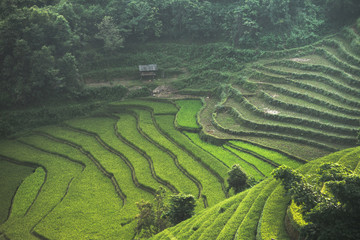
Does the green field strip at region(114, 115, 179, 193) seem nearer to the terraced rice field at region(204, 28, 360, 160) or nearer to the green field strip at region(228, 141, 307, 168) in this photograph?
the terraced rice field at region(204, 28, 360, 160)

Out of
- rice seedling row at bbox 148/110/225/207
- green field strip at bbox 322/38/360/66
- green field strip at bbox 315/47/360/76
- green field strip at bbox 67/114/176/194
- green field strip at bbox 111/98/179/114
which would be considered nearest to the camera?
rice seedling row at bbox 148/110/225/207

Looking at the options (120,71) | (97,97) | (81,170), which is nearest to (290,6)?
(120,71)

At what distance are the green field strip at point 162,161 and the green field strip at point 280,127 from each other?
21.3 feet

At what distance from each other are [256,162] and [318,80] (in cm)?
1054

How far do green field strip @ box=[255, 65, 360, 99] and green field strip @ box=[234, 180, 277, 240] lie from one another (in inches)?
528

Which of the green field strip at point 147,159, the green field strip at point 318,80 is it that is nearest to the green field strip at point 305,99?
the green field strip at point 318,80

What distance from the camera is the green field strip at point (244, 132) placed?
21.5 meters

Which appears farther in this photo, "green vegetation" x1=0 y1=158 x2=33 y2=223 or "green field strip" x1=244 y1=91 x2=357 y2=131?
"green field strip" x1=244 y1=91 x2=357 y2=131

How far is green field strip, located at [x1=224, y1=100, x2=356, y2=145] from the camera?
69.8 feet

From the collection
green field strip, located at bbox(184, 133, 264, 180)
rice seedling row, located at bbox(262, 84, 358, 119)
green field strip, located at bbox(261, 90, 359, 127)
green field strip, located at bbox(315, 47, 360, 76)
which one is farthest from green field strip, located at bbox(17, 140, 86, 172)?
green field strip, located at bbox(315, 47, 360, 76)

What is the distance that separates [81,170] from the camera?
2339 cm

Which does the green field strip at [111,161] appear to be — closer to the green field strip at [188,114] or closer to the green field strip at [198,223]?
the green field strip at [198,223]

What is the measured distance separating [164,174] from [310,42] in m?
20.9

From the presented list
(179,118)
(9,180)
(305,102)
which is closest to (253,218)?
(305,102)
